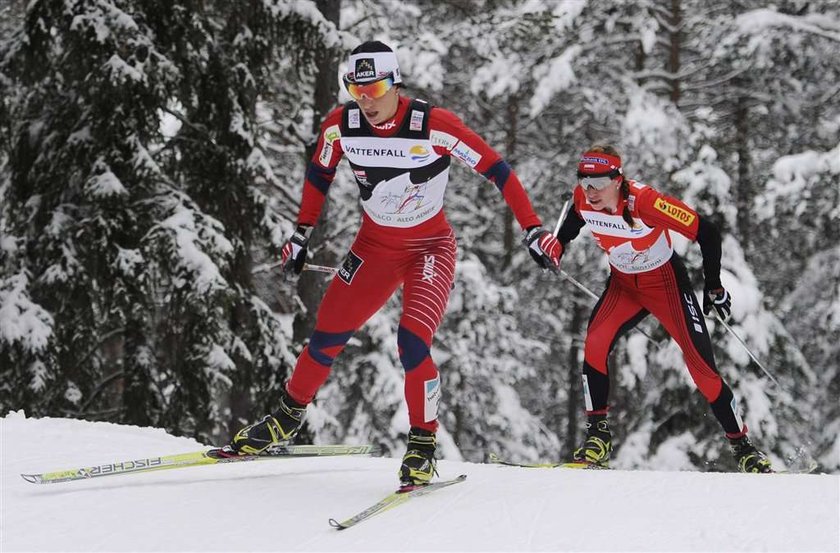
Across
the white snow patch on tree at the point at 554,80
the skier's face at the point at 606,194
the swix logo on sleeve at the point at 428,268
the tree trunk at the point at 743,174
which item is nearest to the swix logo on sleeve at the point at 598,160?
the skier's face at the point at 606,194

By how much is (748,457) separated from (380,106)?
318 cm

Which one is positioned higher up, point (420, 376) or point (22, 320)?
point (420, 376)

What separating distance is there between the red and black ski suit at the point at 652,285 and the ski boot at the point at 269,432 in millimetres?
1885

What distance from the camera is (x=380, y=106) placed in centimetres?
473

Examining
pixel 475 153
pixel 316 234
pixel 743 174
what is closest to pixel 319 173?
pixel 475 153

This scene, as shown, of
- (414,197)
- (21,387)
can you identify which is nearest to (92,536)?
(414,197)

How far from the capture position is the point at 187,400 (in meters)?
8.88

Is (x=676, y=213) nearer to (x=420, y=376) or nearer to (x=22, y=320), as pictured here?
(x=420, y=376)

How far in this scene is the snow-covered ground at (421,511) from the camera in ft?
12.4

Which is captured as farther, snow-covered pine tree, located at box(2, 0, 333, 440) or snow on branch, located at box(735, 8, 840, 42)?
snow on branch, located at box(735, 8, 840, 42)

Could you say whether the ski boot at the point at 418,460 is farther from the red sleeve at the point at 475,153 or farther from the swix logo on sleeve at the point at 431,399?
the red sleeve at the point at 475,153

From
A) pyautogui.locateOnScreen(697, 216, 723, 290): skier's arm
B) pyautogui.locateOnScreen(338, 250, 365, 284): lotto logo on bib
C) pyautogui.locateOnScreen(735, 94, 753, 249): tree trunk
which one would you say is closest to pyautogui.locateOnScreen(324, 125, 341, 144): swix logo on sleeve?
pyautogui.locateOnScreen(338, 250, 365, 284): lotto logo on bib

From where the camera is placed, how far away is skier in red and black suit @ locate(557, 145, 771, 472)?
5.42 meters

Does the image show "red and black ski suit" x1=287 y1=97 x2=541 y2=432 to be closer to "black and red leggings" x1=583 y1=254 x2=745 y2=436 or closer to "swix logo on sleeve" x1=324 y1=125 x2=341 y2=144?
"swix logo on sleeve" x1=324 y1=125 x2=341 y2=144
